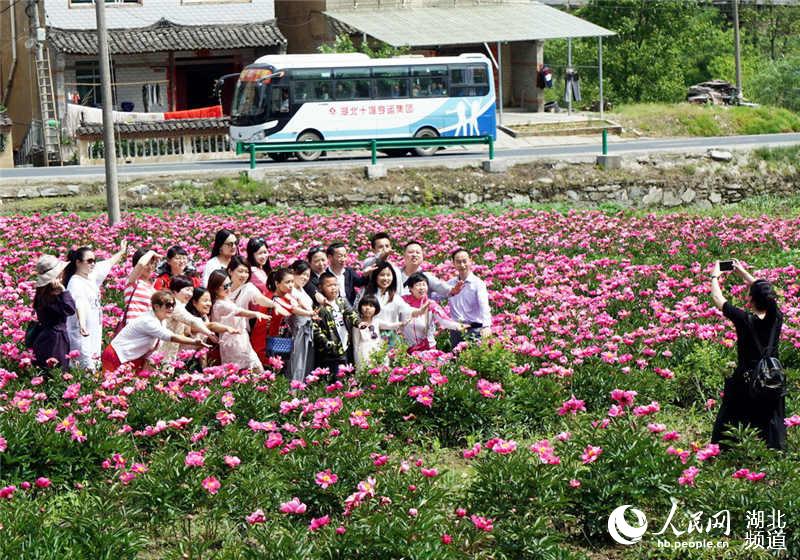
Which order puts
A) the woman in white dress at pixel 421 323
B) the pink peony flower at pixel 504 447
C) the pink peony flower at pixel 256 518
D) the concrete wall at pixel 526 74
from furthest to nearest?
the concrete wall at pixel 526 74 < the woman in white dress at pixel 421 323 < the pink peony flower at pixel 504 447 < the pink peony flower at pixel 256 518

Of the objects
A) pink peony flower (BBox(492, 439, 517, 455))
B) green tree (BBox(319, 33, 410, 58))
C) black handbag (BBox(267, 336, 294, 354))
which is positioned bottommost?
pink peony flower (BBox(492, 439, 517, 455))

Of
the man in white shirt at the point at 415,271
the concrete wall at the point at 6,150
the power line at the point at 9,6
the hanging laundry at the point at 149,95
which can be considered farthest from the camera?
the hanging laundry at the point at 149,95

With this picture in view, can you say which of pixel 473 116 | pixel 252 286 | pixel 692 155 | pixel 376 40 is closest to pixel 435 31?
pixel 376 40

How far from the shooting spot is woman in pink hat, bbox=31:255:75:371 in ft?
36.1

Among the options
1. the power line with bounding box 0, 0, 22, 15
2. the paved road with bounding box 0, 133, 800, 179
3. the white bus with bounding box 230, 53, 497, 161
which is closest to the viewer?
the paved road with bounding box 0, 133, 800, 179

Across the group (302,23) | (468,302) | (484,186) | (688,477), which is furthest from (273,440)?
(302,23)

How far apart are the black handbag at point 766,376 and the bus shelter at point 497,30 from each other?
108 feet

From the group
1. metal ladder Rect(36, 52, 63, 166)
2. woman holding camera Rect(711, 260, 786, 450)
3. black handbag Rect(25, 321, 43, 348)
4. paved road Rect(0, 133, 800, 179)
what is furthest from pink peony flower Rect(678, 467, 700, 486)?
metal ladder Rect(36, 52, 63, 166)

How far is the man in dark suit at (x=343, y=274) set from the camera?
12000 mm

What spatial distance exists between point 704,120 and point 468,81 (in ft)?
35.2

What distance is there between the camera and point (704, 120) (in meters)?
43.9

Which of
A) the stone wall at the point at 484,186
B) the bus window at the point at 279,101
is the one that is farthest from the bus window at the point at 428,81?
the stone wall at the point at 484,186

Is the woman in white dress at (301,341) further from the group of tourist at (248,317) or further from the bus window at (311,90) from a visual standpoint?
the bus window at (311,90)

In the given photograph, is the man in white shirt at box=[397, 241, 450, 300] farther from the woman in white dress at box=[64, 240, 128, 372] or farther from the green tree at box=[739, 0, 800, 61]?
the green tree at box=[739, 0, 800, 61]
